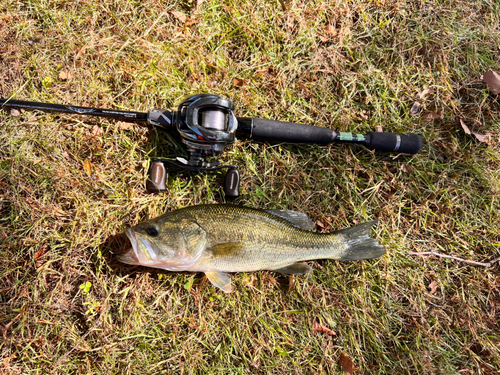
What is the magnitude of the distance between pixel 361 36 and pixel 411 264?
2756 mm

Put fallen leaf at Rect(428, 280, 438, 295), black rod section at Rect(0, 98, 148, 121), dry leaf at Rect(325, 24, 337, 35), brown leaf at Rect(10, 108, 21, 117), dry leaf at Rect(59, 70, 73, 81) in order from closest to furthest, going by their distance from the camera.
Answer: black rod section at Rect(0, 98, 148, 121) → brown leaf at Rect(10, 108, 21, 117) → dry leaf at Rect(59, 70, 73, 81) → fallen leaf at Rect(428, 280, 438, 295) → dry leaf at Rect(325, 24, 337, 35)

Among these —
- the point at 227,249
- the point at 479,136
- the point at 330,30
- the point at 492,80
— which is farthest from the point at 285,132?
the point at 492,80

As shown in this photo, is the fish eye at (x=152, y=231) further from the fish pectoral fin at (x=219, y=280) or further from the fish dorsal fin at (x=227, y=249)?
the fish pectoral fin at (x=219, y=280)

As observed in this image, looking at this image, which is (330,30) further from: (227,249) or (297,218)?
(227,249)

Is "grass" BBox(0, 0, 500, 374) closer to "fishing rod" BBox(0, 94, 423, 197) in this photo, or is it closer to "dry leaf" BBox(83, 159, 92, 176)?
"dry leaf" BBox(83, 159, 92, 176)

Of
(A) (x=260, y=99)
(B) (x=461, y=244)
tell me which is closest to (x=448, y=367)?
(B) (x=461, y=244)

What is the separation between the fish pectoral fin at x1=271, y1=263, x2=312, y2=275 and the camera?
287cm

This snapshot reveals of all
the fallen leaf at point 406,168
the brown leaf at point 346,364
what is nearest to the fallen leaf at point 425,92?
the fallen leaf at point 406,168

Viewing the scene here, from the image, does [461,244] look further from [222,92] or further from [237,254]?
[222,92]

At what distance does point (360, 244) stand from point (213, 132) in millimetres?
1869

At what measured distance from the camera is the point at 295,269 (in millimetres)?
2887

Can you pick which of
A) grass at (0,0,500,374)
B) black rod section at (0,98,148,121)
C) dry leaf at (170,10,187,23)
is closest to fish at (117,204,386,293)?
grass at (0,0,500,374)

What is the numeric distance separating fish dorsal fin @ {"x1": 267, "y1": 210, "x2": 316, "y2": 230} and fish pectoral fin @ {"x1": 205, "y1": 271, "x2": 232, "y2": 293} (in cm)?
83

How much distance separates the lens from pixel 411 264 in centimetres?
329
